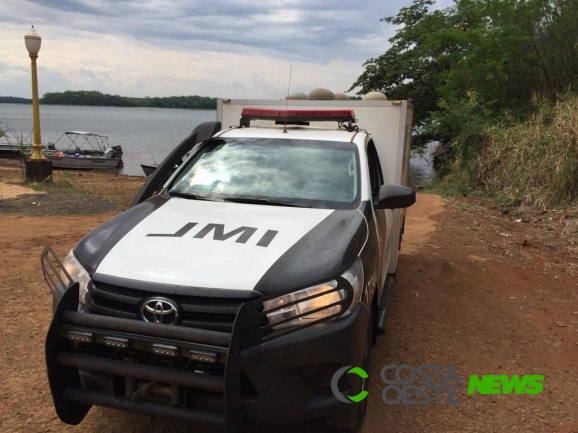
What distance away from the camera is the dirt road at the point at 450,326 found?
3.34 meters

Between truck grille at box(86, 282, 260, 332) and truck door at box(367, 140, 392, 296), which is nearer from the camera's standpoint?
truck grille at box(86, 282, 260, 332)

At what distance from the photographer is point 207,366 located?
2.53 m

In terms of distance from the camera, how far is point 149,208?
3658 millimetres

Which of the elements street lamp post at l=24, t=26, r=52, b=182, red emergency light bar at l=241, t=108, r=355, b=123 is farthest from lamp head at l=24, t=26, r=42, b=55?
red emergency light bar at l=241, t=108, r=355, b=123

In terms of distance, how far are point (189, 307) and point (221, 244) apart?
0.48 m

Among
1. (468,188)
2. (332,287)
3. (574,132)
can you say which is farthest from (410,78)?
(332,287)

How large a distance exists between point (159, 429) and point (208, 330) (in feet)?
3.46

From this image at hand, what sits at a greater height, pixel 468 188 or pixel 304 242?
pixel 304 242

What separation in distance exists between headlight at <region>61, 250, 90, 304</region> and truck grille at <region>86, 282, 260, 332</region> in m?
0.12

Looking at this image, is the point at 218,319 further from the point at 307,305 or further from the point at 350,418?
the point at 350,418

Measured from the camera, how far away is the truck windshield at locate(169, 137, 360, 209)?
3.80 m

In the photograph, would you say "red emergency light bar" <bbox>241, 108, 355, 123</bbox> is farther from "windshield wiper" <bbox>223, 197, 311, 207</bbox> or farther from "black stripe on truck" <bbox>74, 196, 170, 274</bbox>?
"black stripe on truck" <bbox>74, 196, 170, 274</bbox>

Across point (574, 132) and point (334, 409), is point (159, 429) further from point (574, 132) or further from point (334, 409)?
point (574, 132)

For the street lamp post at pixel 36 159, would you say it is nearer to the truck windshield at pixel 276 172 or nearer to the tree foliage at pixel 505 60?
the truck windshield at pixel 276 172
